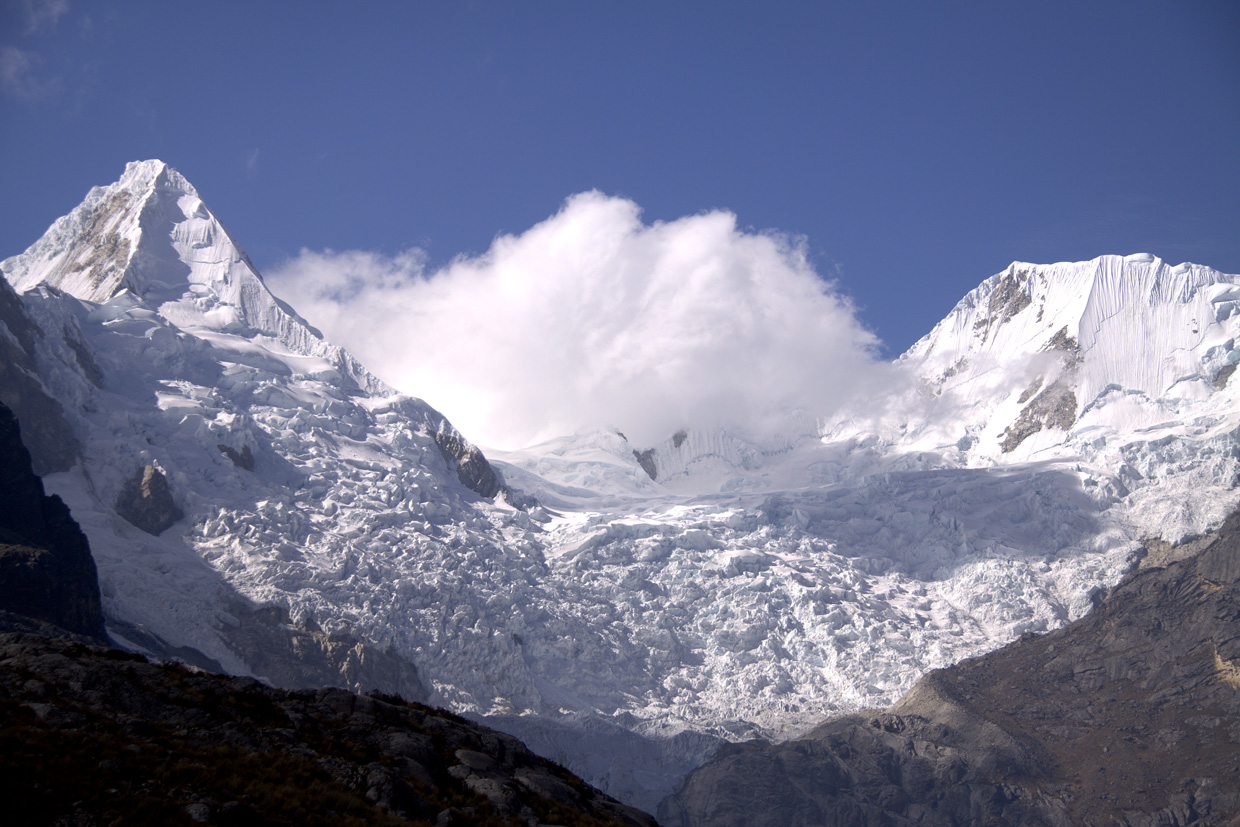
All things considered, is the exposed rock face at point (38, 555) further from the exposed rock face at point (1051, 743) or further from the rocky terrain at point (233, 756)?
the exposed rock face at point (1051, 743)

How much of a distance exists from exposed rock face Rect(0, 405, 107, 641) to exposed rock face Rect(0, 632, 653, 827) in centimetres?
7396

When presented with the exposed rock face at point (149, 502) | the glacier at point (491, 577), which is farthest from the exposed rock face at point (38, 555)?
the exposed rock face at point (149, 502)

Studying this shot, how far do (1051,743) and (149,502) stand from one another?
15258 cm

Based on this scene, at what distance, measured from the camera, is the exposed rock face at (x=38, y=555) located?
9562cm

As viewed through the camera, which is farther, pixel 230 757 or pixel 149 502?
pixel 149 502

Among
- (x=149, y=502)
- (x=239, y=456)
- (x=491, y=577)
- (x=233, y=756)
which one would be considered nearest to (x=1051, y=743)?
(x=491, y=577)

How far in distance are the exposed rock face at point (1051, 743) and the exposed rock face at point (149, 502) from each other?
91407mm

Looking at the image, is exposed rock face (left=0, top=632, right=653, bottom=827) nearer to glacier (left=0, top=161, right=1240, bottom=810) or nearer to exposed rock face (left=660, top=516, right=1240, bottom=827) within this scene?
glacier (left=0, top=161, right=1240, bottom=810)

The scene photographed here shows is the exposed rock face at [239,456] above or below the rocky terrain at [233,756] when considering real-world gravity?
above

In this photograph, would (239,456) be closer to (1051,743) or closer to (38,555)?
(38,555)

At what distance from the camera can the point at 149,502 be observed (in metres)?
146

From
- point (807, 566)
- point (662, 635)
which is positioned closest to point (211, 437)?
point (662, 635)

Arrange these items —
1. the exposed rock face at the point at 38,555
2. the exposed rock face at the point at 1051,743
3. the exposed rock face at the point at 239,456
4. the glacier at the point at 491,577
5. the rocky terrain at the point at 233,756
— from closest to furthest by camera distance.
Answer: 1. the rocky terrain at the point at 233,756
2. the exposed rock face at the point at 38,555
3. the glacier at the point at 491,577
4. the exposed rock face at the point at 1051,743
5. the exposed rock face at the point at 239,456

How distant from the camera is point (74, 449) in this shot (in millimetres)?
146500
